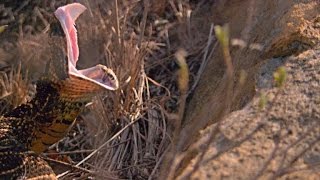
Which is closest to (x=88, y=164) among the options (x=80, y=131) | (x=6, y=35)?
(x=80, y=131)

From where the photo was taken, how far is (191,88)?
425 cm

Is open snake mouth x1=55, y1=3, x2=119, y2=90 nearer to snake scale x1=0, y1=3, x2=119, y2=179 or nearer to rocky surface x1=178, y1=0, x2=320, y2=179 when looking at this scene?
snake scale x1=0, y1=3, x2=119, y2=179

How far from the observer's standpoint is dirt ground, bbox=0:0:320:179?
2.24 meters

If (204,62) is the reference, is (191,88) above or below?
below

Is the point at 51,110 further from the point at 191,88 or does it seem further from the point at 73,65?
the point at 191,88

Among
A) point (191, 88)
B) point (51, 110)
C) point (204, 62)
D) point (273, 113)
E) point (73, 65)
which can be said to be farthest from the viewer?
point (204, 62)

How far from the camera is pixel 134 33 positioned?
466 centimetres

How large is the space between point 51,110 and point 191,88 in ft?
3.14

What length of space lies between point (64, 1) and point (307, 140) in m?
3.08

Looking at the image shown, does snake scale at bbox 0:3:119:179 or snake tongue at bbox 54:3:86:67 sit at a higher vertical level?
snake tongue at bbox 54:3:86:67

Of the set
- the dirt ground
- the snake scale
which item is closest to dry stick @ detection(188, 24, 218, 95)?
the dirt ground

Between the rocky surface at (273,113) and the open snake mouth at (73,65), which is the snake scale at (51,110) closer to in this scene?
the open snake mouth at (73,65)

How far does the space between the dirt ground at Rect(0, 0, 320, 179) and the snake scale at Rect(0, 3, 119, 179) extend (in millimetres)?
107

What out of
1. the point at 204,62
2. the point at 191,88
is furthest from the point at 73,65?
the point at 204,62
